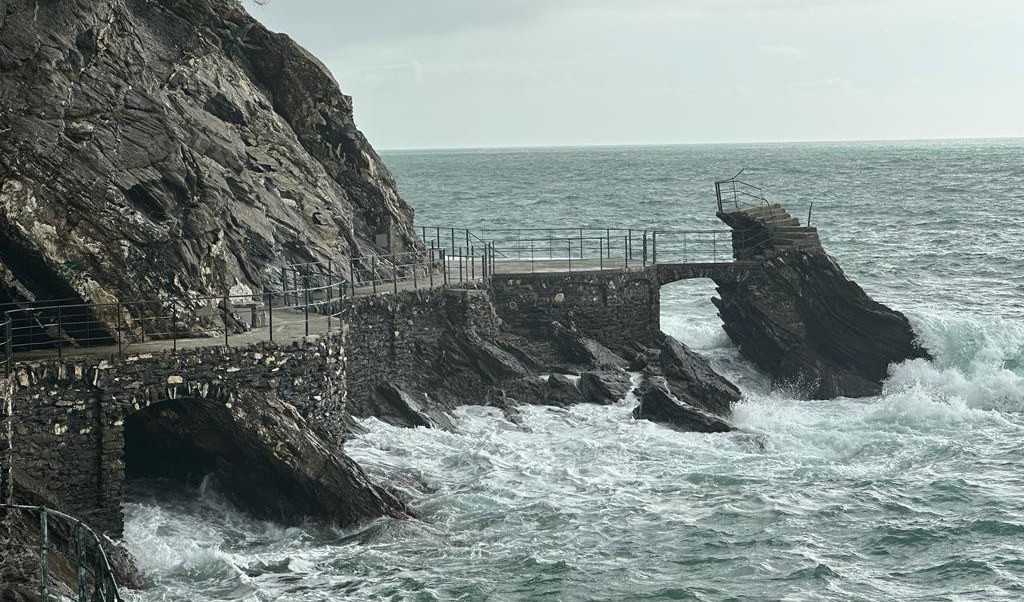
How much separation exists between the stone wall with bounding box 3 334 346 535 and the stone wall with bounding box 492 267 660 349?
1521 centimetres

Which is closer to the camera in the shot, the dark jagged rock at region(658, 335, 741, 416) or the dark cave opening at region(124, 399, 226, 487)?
the dark cave opening at region(124, 399, 226, 487)

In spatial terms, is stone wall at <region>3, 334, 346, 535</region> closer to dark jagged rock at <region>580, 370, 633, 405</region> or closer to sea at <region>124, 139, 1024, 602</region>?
sea at <region>124, 139, 1024, 602</region>

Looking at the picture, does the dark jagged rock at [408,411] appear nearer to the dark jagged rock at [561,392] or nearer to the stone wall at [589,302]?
the dark jagged rock at [561,392]

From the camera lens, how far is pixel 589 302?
124 ft

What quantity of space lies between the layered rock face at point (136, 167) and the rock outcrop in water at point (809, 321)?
1300 centimetres

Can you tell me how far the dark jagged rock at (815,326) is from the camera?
37438 millimetres

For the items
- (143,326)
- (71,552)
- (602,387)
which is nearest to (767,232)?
(602,387)

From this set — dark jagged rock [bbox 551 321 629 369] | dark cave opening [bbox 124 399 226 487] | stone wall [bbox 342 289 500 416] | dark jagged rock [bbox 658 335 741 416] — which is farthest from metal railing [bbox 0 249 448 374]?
dark jagged rock [bbox 658 335 741 416]

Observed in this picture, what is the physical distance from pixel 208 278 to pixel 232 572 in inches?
252

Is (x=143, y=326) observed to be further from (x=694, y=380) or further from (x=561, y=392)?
(x=694, y=380)

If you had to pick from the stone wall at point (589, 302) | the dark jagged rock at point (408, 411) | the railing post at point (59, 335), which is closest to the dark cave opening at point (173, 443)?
the railing post at point (59, 335)

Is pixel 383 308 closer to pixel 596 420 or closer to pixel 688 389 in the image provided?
pixel 596 420

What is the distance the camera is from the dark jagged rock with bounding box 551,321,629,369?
35.6 m

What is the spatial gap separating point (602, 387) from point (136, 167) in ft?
45.7
